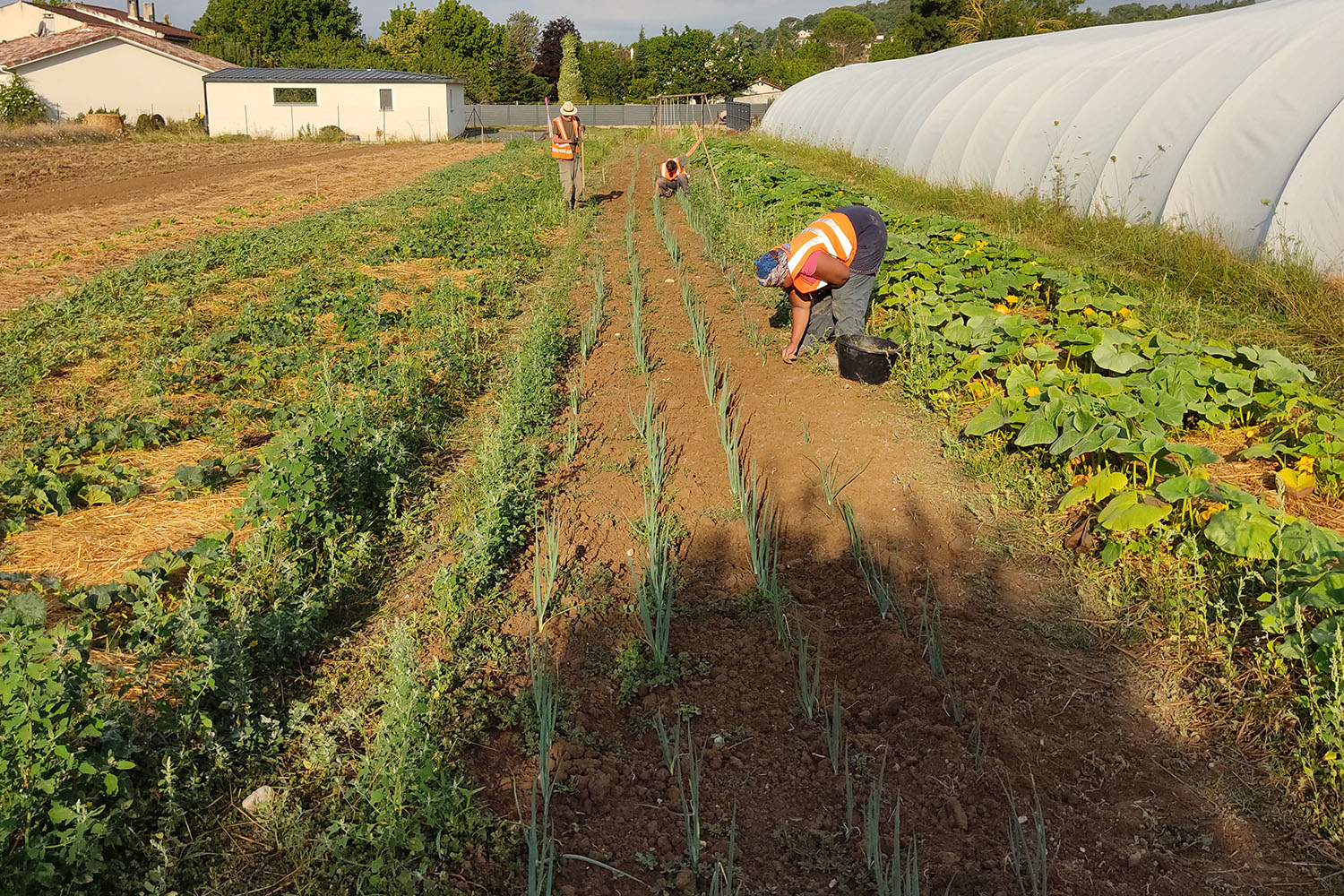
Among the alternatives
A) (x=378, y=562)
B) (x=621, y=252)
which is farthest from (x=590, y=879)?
(x=621, y=252)

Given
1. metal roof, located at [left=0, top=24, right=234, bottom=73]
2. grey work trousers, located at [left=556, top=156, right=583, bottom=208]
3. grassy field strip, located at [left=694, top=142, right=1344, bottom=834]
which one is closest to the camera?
grassy field strip, located at [left=694, top=142, right=1344, bottom=834]

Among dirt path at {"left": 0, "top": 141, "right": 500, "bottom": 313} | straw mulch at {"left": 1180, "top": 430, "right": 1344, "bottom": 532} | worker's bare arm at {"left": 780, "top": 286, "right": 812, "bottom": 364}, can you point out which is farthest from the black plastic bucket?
dirt path at {"left": 0, "top": 141, "right": 500, "bottom": 313}

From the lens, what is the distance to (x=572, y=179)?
41.7ft

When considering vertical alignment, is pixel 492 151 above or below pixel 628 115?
below

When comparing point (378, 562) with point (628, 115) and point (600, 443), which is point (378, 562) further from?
point (628, 115)

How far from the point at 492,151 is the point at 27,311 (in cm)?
2072

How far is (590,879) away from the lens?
2.21 meters

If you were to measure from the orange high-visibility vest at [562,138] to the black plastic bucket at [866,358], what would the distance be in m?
7.31

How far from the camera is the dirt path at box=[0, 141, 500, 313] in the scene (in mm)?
9258

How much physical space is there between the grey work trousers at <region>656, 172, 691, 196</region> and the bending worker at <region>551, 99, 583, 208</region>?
123 cm

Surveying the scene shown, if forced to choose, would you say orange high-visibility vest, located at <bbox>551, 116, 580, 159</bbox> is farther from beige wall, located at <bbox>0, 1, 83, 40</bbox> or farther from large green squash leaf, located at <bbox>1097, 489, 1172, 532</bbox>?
beige wall, located at <bbox>0, 1, 83, 40</bbox>

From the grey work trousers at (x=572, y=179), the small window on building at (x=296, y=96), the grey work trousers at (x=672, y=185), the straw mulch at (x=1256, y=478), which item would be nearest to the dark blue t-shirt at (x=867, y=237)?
the straw mulch at (x=1256, y=478)

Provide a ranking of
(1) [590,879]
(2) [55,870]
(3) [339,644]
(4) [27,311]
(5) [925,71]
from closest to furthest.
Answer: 1. (2) [55,870]
2. (1) [590,879]
3. (3) [339,644]
4. (4) [27,311]
5. (5) [925,71]

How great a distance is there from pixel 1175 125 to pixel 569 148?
7.35 m
